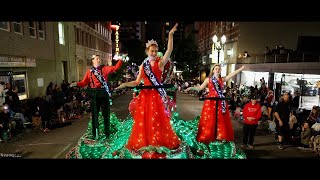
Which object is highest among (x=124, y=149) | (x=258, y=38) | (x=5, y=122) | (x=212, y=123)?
(x=258, y=38)

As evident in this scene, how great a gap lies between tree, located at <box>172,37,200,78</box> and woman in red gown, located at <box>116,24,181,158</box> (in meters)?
23.0

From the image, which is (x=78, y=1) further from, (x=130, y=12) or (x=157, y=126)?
(x=157, y=126)

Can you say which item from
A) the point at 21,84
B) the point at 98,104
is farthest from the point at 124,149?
the point at 21,84

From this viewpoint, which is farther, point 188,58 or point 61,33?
point 188,58

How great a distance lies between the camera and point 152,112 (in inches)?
175

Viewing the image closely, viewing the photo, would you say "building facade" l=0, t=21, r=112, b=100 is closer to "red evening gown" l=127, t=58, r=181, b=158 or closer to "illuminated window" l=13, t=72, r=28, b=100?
"illuminated window" l=13, t=72, r=28, b=100

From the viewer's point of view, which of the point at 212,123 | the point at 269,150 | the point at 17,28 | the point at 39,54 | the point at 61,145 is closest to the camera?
the point at 212,123

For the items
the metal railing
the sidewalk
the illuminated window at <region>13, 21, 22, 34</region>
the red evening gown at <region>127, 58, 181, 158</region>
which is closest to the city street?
the sidewalk

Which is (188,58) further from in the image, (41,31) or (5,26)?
(5,26)

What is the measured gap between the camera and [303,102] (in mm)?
11070

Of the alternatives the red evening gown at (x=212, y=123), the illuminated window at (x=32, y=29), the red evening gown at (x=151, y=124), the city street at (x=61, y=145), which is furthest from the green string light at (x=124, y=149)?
the illuminated window at (x=32, y=29)

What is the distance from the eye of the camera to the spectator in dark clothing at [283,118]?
6816mm

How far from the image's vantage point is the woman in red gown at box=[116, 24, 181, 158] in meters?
4.38

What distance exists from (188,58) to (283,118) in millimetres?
23734
